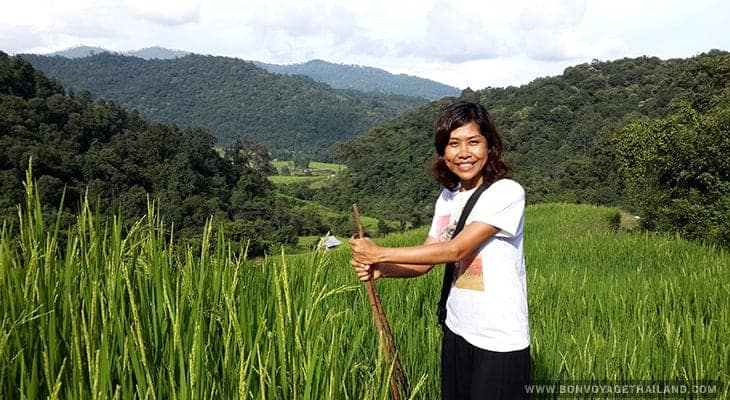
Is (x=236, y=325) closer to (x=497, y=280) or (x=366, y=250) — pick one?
(x=366, y=250)

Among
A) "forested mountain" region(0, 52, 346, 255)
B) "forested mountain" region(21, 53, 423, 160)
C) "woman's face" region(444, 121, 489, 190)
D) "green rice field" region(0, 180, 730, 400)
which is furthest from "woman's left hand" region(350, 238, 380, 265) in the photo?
"forested mountain" region(21, 53, 423, 160)

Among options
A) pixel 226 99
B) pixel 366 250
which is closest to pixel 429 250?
pixel 366 250

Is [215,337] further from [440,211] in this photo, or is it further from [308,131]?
[308,131]

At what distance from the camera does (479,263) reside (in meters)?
1.75

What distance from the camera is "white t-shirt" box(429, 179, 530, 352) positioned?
168 cm

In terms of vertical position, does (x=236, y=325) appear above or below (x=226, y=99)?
below

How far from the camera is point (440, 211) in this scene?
2.03 meters

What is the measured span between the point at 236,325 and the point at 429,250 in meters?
0.72

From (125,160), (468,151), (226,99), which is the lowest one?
(125,160)

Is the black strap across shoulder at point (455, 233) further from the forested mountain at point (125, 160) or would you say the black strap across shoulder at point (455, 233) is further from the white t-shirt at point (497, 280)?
the forested mountain at point (125, 160)

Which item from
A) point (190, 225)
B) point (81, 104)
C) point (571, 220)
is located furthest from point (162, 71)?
point (571, 220)

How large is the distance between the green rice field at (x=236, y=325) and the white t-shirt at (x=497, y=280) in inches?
14.7

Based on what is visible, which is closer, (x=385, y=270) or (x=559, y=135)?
(x=385, y=270)

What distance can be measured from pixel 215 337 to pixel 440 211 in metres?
0.99
